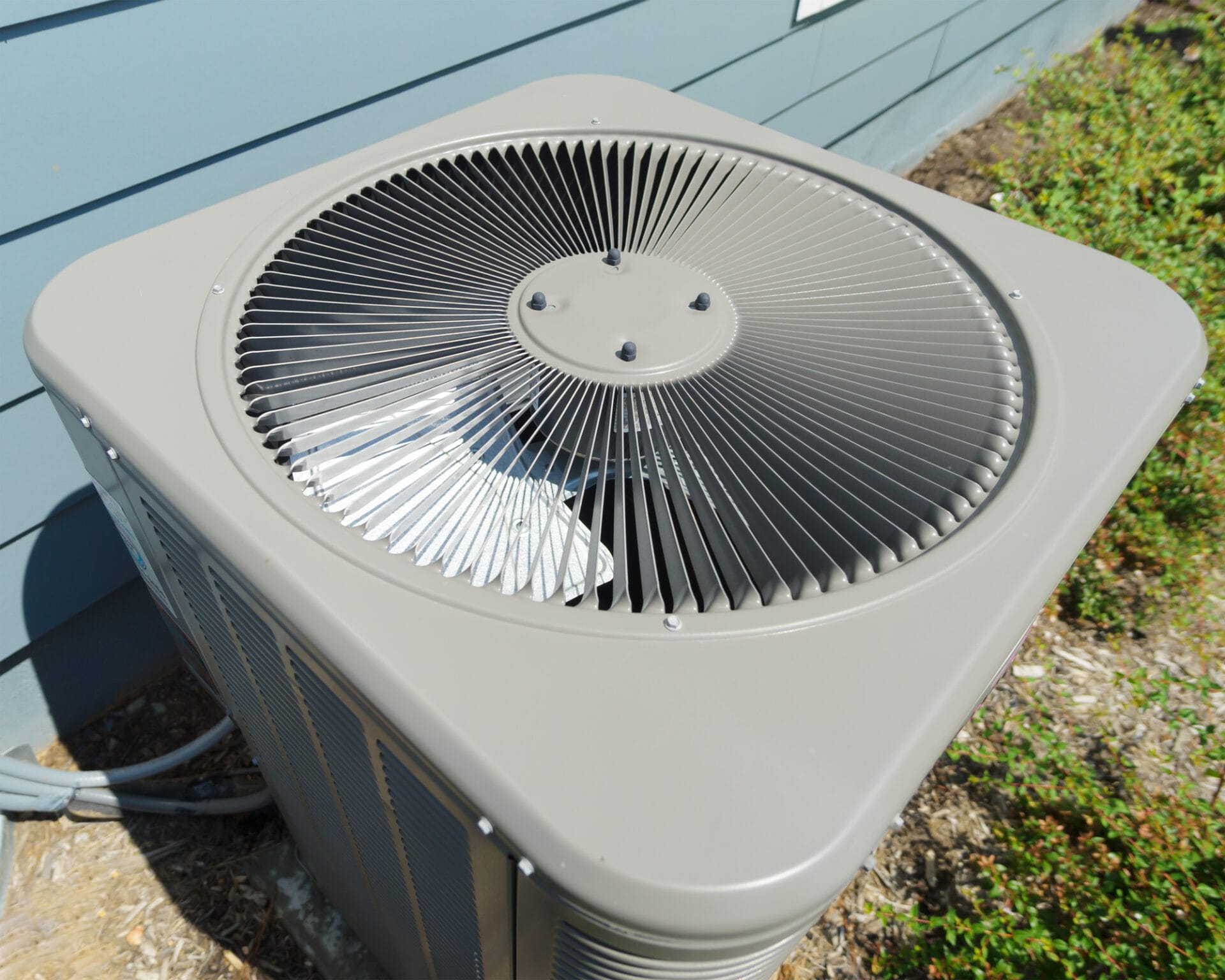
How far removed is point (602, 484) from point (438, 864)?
0.41 meters

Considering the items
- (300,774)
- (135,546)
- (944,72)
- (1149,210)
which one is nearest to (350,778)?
(300,774)

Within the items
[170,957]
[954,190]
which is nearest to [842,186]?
[170,957]

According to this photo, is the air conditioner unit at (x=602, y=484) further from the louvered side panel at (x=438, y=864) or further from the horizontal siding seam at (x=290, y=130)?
the horizontal siding seam at (x=290, y=130)

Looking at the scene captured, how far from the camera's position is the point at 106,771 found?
1766 millimetres

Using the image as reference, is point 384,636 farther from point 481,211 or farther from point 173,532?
point 481,211

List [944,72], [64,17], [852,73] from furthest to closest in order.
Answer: [944,72] → [852,73] → [64,17]

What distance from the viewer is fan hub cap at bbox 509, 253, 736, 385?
0.97 m

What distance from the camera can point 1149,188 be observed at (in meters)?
3.25

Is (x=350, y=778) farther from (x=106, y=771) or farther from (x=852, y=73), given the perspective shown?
(x=852, y=73)

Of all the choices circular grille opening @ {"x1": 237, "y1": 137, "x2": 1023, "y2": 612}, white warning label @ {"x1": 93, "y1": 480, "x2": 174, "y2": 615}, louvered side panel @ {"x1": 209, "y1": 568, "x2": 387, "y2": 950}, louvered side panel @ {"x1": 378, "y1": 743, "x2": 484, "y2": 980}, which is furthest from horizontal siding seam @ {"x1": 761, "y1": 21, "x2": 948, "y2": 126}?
louvered side panel @ {"x1": 378, "y1": 743, "x2": 484, "y2": 980}

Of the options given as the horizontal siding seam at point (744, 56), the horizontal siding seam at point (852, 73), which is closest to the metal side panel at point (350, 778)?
the horizontal siding seam at point (744, 56)

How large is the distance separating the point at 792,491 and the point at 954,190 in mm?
3505

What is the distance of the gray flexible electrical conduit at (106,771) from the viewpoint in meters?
1.67

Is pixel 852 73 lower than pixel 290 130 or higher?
lower
